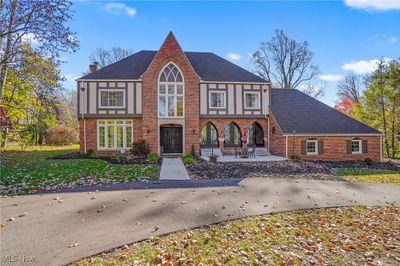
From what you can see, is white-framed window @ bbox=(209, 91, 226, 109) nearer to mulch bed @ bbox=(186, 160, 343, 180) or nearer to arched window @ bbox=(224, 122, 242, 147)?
arched window @ bbox=(224, 122, 242, 147)

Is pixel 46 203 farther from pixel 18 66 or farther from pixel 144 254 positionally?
pixel 18 66

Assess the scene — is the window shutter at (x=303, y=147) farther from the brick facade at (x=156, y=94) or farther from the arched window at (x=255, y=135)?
the brick facade at (x=156, y=94)

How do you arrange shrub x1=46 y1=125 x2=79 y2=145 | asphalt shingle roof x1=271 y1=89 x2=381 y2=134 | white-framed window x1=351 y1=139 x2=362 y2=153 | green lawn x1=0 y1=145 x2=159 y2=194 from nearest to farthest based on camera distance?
1. green lawn x1=0 y1=145 x2=159 y2=194
2. asphalt shingle roof x1=271 y1=89 x2=381 y2=134
3. white-framed window x1=351 y1=139 x2=362 y2=153
4. shrub x1=46 y1=125 x2=79 y2=145

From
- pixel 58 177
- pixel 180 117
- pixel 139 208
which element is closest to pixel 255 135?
pixel 180 117

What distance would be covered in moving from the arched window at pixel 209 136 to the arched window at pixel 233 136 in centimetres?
99

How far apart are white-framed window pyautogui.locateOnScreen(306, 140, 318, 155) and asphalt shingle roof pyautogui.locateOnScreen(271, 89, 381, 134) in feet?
2.73

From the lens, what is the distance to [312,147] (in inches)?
857

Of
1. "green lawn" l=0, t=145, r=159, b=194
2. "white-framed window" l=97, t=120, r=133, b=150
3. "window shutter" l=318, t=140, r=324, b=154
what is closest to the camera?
"green lawn" l=0, t=145, r=159, b=194

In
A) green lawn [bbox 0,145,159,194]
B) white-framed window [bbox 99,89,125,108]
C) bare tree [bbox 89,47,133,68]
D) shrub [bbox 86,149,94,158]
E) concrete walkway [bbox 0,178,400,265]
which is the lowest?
concrete walkway [bbox 0,178,400,265]

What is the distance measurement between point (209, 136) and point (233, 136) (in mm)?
2186

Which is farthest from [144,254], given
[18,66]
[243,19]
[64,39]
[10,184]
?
[243,19]

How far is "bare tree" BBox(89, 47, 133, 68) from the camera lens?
4459cm

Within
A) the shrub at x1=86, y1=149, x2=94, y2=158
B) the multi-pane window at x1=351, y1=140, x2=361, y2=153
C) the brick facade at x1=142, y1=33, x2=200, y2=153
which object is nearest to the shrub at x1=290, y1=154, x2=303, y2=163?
the multi-pane window at x1=351, y1=140, x2=361, y2=153

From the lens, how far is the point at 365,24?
14141mm
